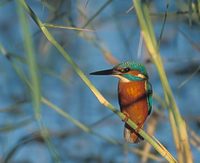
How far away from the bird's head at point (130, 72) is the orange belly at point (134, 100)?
0.02 metres

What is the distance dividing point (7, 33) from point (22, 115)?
668mm

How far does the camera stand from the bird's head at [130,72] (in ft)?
5.75

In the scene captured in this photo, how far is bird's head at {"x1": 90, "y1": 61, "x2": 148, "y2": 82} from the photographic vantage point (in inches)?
69.1

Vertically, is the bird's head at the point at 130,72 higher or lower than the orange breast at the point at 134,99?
higher

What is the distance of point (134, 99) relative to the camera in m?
1.80

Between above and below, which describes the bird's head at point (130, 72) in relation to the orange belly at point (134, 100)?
above

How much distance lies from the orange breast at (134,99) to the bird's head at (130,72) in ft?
0.07

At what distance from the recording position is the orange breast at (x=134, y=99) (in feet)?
5.65

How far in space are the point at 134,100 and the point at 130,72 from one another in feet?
0.27

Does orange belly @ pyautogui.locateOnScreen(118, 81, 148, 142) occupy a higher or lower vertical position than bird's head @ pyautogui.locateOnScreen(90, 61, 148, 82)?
lower

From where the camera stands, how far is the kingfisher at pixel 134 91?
1.73m

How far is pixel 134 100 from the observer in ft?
5.89

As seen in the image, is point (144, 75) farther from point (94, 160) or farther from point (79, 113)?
point (94, 160)

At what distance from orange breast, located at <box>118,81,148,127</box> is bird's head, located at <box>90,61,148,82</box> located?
20 millimetres
